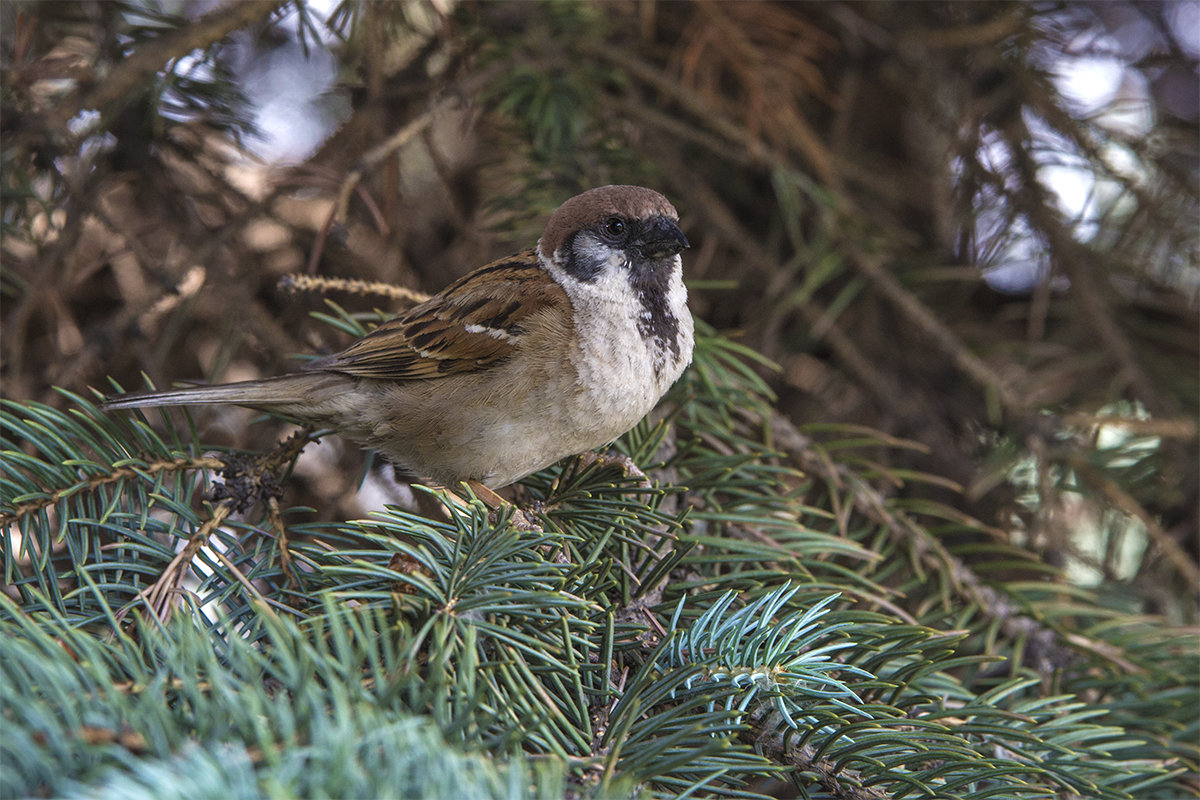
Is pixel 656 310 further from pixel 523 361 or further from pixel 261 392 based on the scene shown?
pixel 261 392

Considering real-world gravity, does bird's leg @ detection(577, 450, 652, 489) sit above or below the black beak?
below

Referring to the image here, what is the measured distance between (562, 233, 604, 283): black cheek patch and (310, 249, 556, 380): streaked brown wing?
64 millimetres

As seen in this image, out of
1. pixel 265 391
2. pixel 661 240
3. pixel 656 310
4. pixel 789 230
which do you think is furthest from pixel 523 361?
pixel 789 230

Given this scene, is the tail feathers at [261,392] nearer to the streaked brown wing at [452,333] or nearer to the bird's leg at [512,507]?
the streaked brown wing at [452,333]

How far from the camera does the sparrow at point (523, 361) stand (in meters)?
1.89

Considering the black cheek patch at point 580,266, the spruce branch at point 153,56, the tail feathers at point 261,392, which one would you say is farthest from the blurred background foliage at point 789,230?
the black cheek patch at point 580,266

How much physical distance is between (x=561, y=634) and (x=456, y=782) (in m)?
0.46

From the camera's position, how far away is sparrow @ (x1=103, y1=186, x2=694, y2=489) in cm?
189

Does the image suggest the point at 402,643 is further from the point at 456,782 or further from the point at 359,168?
the point at 359,168

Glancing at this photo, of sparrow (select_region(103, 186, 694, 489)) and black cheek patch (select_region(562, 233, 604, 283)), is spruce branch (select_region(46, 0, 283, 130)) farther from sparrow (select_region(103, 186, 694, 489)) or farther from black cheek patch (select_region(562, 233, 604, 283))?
black cheek patch (select_region(562, 233, 604, 283))

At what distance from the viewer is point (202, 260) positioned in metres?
1.98

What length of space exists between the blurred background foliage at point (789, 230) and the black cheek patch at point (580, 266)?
23cm

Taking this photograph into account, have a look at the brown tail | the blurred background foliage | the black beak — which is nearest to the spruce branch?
the blurred background foliage

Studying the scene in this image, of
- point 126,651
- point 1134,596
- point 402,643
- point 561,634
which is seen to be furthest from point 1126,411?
point 126,651
